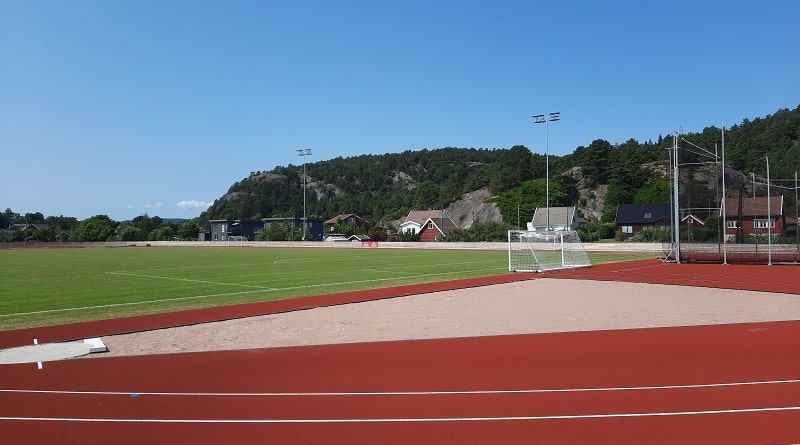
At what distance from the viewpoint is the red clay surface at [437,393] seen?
18.2ft

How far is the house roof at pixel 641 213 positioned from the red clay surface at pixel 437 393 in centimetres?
7398

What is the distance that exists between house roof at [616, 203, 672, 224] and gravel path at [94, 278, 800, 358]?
65.6 meters

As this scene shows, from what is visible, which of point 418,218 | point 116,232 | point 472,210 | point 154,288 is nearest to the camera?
point 154,288

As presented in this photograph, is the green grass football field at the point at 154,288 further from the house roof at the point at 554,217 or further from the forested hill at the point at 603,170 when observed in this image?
the house roof at the point at 554,217

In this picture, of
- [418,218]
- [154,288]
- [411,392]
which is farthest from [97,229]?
[411,392]

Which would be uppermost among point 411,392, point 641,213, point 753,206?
point 641,213

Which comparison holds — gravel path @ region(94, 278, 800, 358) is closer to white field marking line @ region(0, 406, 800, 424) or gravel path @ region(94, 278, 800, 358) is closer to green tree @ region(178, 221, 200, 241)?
white field marking line @ region(0, 406, 800, 424)

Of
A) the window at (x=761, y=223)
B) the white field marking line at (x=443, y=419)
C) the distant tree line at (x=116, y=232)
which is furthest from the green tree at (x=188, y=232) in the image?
the white field marking line at (x=443, y=419)

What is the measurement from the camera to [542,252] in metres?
37.9

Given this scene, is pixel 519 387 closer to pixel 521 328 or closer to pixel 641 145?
pixel 521 328

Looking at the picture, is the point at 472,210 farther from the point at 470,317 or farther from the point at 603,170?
the point at 470,317

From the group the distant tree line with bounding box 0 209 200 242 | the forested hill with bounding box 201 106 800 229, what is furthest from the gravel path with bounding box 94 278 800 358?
the distant tree line with bounding box 0 209 200 242

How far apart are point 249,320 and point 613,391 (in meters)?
8.76

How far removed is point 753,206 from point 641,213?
52.4m
